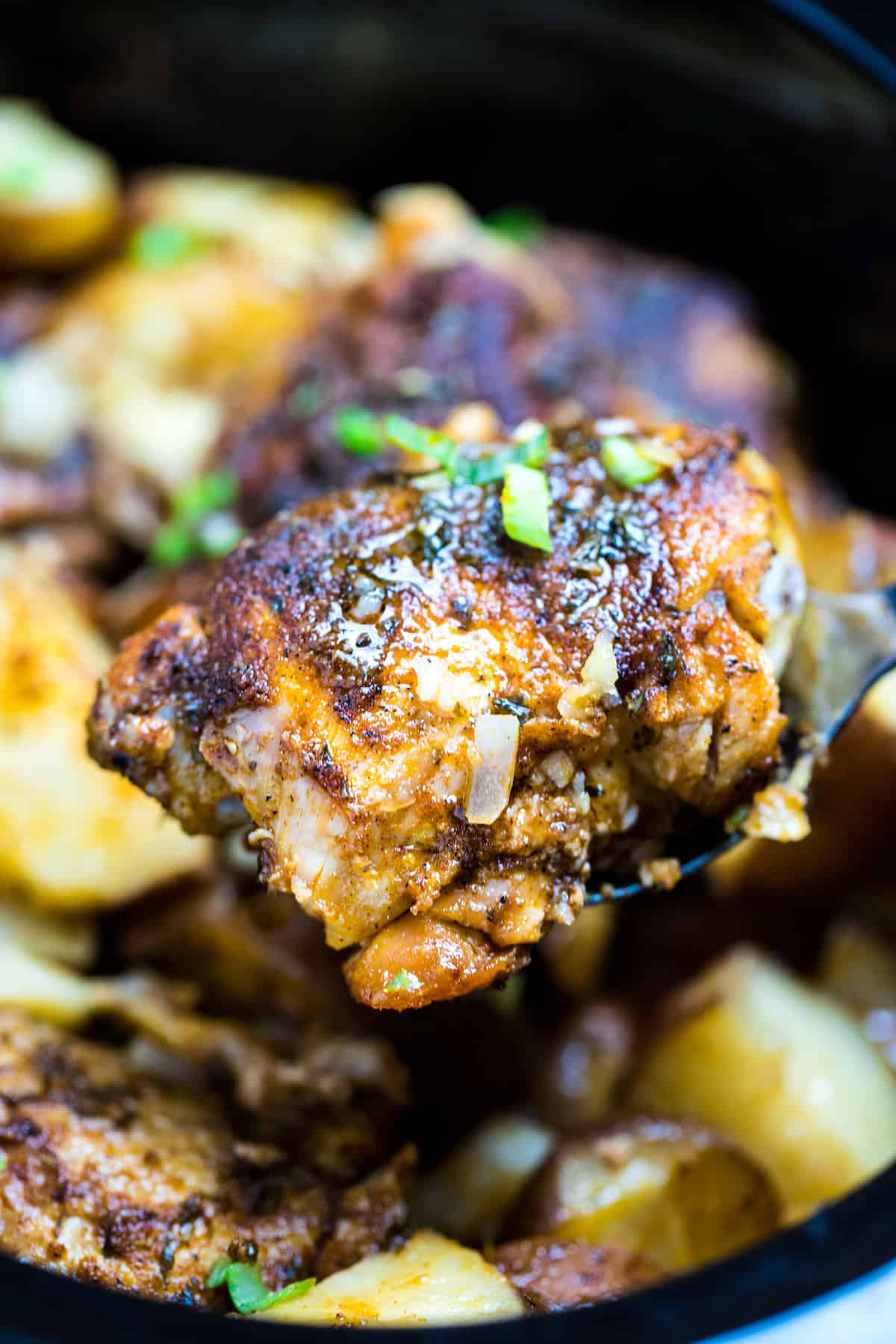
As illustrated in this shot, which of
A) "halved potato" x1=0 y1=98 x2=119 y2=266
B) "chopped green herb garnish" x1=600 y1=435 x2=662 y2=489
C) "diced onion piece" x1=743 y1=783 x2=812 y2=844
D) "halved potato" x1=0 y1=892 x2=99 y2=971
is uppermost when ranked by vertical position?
"chopped green herb garnish" x1=600 y1=435 x2=662 y2=489

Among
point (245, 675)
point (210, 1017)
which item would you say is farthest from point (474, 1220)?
point (245, 675)

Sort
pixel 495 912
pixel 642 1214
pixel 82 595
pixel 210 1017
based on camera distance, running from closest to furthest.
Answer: pixel 495 912, pixel 642 1214, pixel 210 1017, pixel 82 595

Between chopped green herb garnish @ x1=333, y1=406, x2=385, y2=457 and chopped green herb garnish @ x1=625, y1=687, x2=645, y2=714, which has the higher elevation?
chopped green herb garnish @ x1=625, y1=687, x2=645, y2=714

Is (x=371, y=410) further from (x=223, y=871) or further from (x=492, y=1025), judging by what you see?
(x=492, y=1025)

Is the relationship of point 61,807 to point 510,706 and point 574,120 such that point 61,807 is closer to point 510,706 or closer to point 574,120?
point 510,706

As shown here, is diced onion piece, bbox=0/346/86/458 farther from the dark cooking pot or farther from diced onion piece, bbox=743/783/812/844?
diced onion piece, bbox=743/783/812/844

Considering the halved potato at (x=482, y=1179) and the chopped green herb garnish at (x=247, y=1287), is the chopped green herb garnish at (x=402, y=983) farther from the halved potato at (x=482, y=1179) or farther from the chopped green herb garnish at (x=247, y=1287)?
the halved potato at (x=482, y=1179)

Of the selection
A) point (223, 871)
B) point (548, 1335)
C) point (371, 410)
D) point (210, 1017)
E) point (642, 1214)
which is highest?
point (548, 1335)

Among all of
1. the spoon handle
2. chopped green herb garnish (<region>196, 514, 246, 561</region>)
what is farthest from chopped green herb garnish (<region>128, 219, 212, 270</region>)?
the spoon handle
